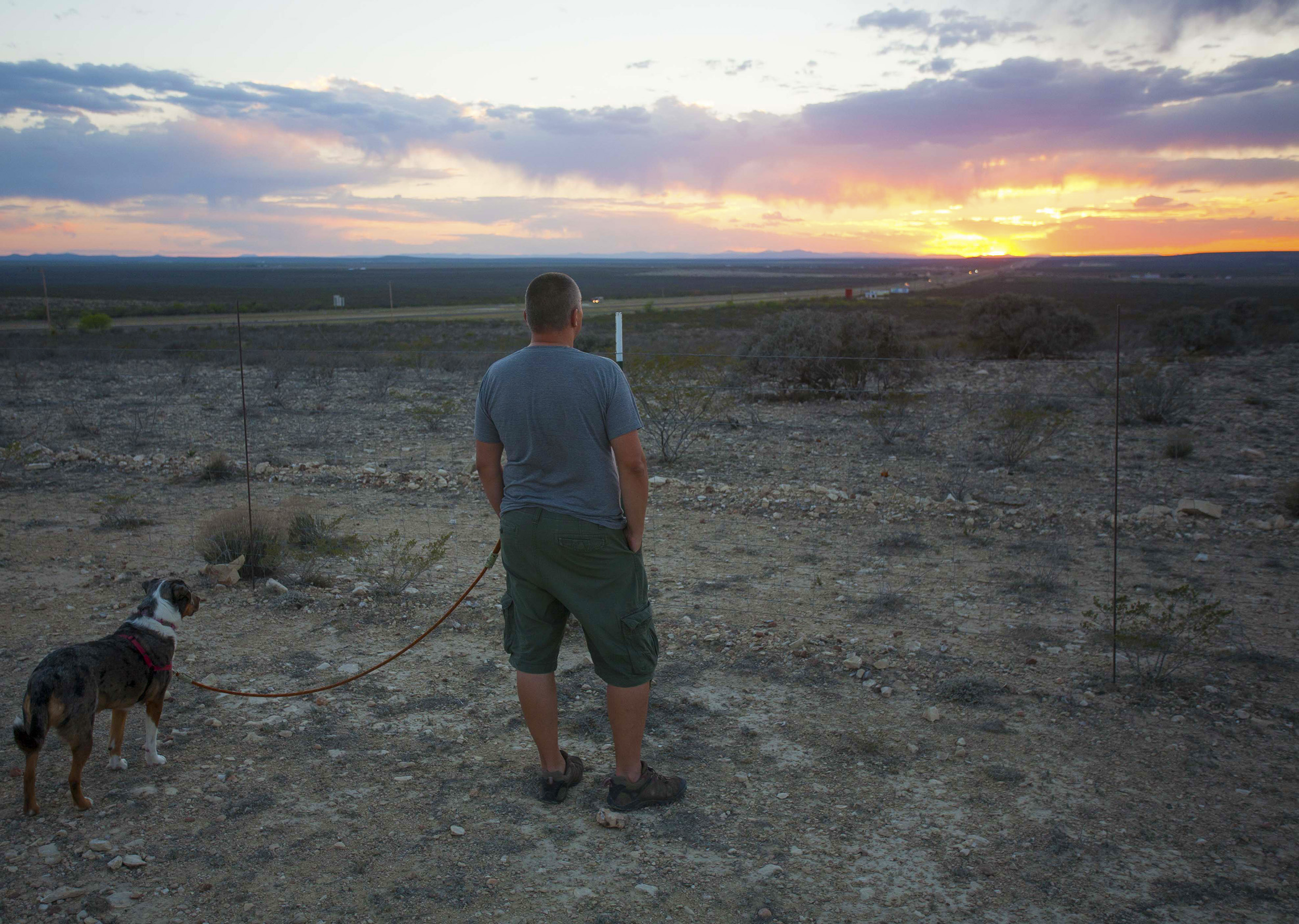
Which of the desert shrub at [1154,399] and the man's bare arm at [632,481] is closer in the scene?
the man's bare arm at [632,481]

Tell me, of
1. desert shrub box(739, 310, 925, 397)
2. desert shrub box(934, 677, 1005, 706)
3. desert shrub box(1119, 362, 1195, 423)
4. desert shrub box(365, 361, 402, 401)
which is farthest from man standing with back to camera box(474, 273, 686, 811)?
desert shrub box(365, 361, 402, 401)

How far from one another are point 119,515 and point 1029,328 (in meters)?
21.4

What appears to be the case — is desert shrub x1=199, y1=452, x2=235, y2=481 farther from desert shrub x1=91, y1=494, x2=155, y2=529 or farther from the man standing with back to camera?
the man standing with back to camera

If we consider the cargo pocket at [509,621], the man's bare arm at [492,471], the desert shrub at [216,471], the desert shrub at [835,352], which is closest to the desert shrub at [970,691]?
the cargo pocket at [509,621]

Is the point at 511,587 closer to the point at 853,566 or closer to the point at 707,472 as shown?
the point at 853,566

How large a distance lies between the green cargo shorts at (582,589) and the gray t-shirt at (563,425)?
65mm

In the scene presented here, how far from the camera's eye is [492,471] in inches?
→ 126

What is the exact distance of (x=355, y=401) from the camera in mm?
16141

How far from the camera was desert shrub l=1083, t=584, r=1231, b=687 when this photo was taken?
14.6ft

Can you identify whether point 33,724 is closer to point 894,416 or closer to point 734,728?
point 734,728

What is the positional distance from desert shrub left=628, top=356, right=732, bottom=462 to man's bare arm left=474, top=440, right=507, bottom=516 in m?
7.36

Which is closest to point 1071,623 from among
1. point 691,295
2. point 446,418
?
point 446,418

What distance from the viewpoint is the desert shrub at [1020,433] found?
33.7 feet

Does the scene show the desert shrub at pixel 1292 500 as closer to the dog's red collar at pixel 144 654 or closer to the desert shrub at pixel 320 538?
the desert shrub at pixel 320 538
